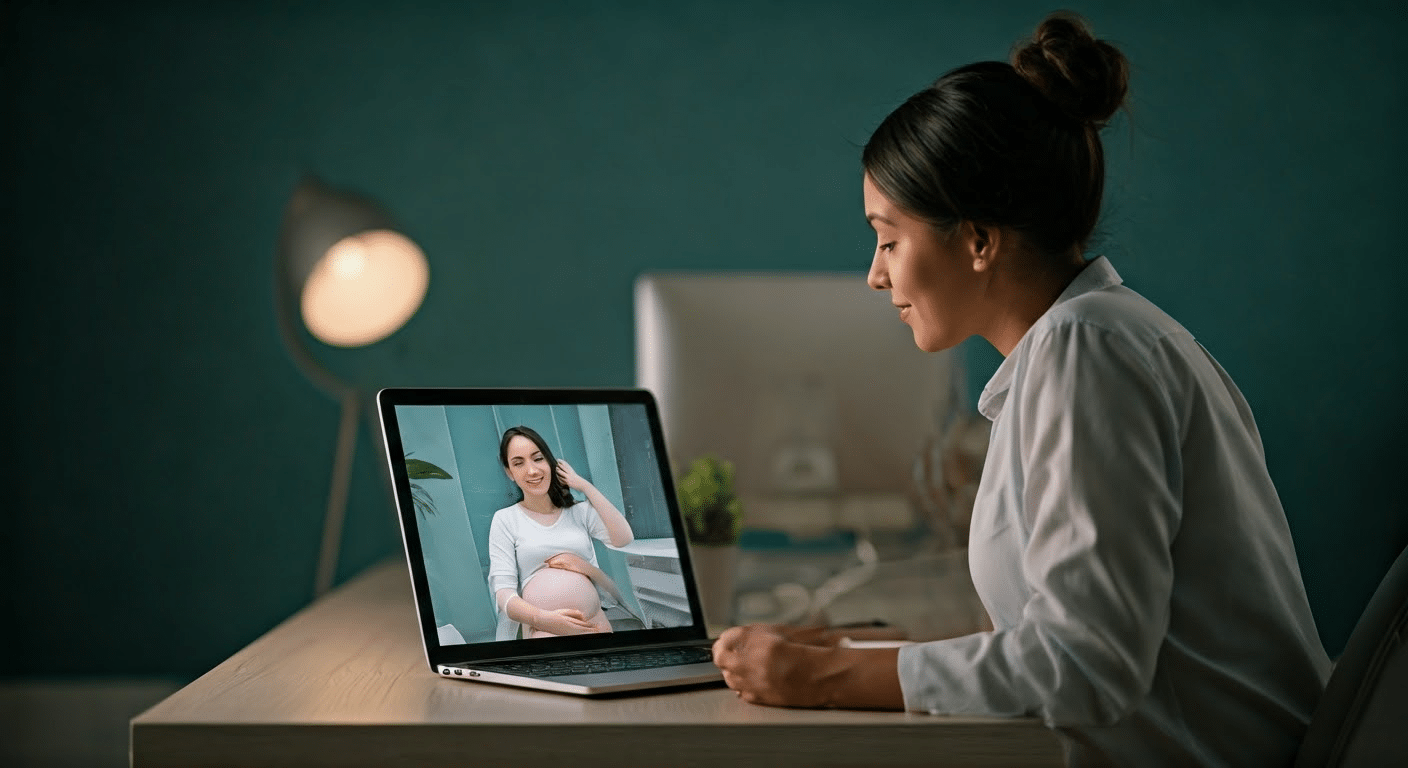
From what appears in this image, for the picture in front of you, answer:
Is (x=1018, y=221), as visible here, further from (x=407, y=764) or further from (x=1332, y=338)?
(x=1332, y=338)

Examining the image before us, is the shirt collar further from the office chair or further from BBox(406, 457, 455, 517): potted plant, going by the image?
BBox(406, 457, 455, 517): potted plant

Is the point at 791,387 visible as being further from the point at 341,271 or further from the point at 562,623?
the point at 341,271

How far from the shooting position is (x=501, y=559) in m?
1.09

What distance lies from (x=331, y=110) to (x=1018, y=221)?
266cm

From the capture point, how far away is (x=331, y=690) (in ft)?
Result: 3.24

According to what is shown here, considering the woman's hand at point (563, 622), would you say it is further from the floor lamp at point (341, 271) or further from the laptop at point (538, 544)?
the floor lamp at point (341, 271)

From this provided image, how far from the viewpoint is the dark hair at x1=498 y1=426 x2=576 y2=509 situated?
114 centimetres

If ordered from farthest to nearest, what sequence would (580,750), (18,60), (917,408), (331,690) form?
(18,60)
(917,408)
(331,690)
(580,750)

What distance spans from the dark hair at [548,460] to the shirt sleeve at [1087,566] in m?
0.39

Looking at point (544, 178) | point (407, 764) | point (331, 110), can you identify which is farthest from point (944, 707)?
point (331, 110)

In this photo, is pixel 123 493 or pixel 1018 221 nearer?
pixel 1018 221

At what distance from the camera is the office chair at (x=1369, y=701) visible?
92cm

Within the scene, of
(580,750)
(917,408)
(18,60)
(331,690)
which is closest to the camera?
(580,750)

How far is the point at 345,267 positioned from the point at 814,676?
168 cm
